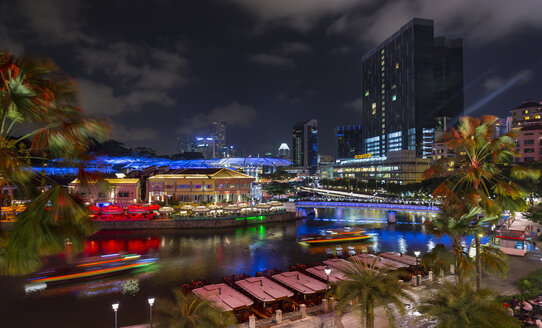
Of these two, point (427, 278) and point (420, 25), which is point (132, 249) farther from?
point (420, 25)

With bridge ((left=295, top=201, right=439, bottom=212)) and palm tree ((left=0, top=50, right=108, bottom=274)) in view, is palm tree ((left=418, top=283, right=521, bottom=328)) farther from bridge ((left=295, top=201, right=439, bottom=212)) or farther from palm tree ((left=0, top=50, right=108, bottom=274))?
bridge ((left=295, top=201, right=439, bottom=212))

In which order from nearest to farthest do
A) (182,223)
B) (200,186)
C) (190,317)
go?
(190,317)
(182,223)
(200,186)

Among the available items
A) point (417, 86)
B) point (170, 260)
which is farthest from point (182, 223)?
point (417, 86)

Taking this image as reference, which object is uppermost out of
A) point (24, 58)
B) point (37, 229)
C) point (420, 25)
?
point (420, 25)

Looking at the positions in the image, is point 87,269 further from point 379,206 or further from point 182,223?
point 379,206

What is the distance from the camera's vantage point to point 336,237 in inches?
1719

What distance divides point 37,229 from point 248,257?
32068 millimetres

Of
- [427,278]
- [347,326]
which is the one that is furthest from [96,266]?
[427,278]

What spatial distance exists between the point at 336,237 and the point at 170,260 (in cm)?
2211

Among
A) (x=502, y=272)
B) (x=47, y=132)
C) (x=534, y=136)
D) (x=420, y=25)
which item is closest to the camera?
(x=47, y=132)

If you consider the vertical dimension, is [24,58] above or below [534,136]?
below

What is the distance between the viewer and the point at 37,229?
16.3 feet

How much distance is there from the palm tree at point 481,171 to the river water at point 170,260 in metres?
13.3

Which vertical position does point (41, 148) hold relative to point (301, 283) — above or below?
above
